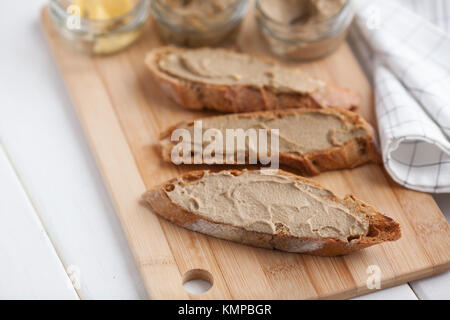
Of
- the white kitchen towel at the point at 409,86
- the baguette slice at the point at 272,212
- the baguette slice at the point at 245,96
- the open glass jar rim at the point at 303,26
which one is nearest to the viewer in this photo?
the baguette slice at the point at 272,212

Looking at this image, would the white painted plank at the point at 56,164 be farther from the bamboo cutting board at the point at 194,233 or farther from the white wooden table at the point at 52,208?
the bamboo cutting board at the point at 194,233

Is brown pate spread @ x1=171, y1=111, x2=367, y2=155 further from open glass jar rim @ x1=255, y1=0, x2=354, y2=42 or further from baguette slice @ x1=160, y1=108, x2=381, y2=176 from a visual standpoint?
open glass jar rim @ x1=255, y1=0, x2=354, y2=42

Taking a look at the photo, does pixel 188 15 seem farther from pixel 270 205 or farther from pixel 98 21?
pixel 270 205

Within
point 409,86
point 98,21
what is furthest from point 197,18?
point 409,86

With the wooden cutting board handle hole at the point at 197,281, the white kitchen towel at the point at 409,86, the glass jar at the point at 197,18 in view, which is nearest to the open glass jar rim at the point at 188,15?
the glass jar at the point at 197,18

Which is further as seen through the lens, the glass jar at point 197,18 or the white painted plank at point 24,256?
the glass jar at point 197,18

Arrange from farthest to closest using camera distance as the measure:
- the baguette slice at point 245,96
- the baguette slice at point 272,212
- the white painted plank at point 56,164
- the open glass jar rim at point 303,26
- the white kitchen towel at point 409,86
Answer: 1. the open glass jar rim at point 303,26
2. the baguette slice at point 245,96
3. the white kitchen towel at point 409,86
4. the white painted plank at point 56,164
5. the baguette slice at point 272,212
